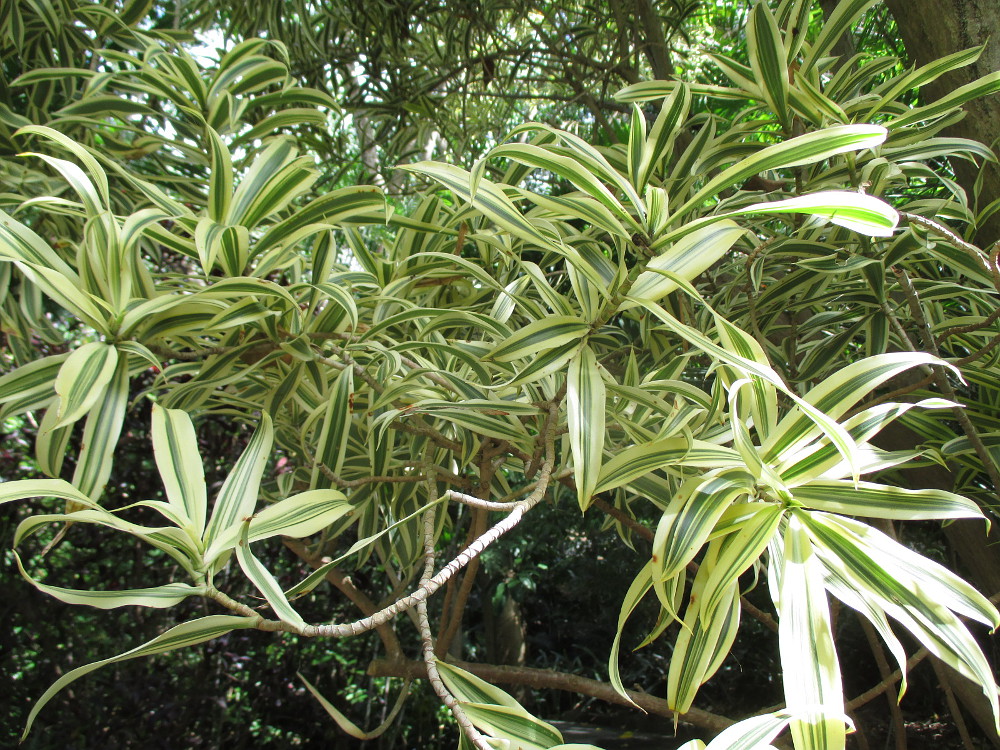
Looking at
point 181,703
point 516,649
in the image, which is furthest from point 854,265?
point 516,649

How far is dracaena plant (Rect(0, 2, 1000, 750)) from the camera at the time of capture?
471mm

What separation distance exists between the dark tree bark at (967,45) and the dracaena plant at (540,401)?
170 millimetres

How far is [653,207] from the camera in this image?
575 mm

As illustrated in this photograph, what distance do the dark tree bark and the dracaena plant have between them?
0.56 feet

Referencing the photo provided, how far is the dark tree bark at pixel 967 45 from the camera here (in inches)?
36.8

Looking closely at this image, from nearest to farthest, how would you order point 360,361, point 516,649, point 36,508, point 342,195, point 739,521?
point 739,521, point 342,195, point 360,361, point 36,508, point 516,649

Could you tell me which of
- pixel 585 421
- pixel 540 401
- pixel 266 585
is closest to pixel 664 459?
pixel 585 421

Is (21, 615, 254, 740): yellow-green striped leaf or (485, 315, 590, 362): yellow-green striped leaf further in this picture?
(485, 315, 590, 362): yellow-green striped leaf

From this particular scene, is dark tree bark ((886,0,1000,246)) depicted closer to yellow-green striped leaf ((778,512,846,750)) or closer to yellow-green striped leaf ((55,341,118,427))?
yellow-green striped leaf ((778,512,846,750))

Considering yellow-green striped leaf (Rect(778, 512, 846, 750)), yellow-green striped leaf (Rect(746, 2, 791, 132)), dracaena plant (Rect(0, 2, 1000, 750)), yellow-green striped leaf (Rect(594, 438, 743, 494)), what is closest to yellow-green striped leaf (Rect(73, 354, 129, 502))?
dracaena plant (Rect(0, 2, 1000, 750))

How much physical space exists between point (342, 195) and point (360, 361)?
28 cm

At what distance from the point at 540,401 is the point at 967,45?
2.72ft

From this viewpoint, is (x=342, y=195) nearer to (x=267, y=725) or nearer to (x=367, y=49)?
(x=367, y=49)

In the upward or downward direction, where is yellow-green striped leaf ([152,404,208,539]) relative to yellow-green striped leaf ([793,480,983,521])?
upward
